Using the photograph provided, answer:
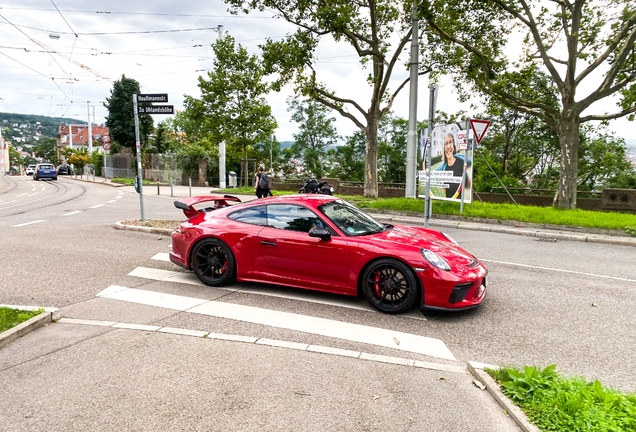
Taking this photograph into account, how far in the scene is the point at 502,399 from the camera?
295 centimetres

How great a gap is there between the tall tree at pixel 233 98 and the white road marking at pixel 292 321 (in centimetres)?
2181

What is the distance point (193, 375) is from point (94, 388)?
74 cm

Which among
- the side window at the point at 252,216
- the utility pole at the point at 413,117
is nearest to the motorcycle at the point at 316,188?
the utility pole at the point at 413,117

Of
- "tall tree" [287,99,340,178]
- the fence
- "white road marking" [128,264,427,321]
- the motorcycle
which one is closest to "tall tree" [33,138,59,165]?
the fence

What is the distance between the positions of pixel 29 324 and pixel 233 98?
23980 millimetres

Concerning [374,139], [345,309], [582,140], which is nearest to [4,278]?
[345,309]

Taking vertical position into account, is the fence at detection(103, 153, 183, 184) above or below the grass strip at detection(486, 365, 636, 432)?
above

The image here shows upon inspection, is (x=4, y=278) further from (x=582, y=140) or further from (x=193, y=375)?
(x=582, y=140)

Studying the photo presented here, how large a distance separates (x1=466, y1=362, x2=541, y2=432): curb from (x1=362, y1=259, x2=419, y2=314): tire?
1.26 metres

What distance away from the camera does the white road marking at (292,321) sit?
404 centimetres

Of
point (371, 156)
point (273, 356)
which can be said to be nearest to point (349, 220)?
point (273, 356)

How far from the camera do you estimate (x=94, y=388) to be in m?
3.13

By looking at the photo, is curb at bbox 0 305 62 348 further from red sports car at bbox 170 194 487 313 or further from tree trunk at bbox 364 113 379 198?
tree trunk at bbox 364 113 379 198

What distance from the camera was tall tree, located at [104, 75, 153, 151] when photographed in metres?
44.1
